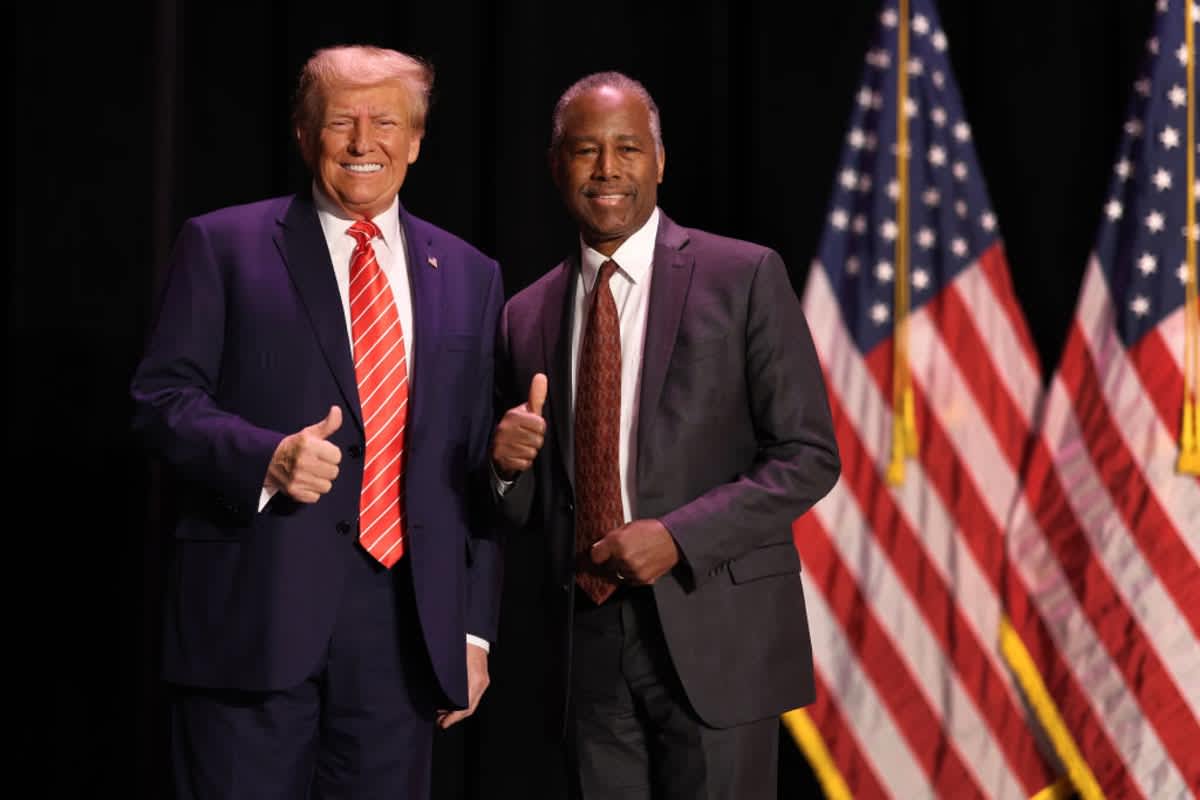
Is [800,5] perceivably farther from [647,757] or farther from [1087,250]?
[647,757]

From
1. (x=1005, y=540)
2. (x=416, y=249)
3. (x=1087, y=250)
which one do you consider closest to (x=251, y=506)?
(x=416, y=249)

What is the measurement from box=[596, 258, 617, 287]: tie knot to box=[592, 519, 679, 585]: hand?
412 mm

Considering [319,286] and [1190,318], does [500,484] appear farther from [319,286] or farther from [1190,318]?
[1190,318]

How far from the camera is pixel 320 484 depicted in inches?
76.5

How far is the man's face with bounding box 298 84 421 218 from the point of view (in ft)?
7.16

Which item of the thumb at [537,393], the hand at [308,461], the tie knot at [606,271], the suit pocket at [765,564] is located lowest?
the suit pocket at [765,564]

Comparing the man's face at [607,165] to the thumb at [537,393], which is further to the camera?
the man's face at [607,165]

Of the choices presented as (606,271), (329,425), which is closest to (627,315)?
(606,271)

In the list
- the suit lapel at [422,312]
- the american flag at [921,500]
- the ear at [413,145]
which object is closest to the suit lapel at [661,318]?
the suit lapel at [422,312]

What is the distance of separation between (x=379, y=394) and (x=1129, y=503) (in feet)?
5.58

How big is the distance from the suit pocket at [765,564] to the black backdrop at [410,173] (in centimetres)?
109

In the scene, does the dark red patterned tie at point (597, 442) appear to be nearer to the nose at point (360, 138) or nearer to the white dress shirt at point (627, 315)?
the white dress shirt at point (627, 315)

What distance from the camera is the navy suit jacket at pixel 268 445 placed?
79.9 inches

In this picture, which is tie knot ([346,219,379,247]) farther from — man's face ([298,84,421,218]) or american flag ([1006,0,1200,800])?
american flag ([1006,0,1200,800])
